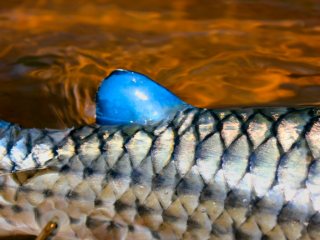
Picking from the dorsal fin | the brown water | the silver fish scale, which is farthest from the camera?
the brown water

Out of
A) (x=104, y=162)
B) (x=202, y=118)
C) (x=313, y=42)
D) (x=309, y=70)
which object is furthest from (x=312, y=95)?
(x=104, y=162)

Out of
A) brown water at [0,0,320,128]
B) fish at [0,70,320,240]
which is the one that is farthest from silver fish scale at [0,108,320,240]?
brown water at [0,0,320,128]

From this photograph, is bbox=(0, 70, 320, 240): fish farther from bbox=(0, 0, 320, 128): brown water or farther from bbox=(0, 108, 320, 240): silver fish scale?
bbox=(0, 0, 320, 128): brown water

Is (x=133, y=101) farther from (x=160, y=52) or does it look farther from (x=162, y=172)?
(x=160, y=52)

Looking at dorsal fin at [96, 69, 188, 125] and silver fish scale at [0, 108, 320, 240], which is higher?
dorsal fin at [96, 69, 188, 125]

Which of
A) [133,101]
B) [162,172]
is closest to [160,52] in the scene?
[133,101]

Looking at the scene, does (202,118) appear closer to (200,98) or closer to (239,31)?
(200,98)

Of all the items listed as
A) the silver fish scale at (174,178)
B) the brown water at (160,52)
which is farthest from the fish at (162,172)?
the brown water at (160,52)

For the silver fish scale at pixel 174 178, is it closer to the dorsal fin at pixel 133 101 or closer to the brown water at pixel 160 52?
the dorsal fin at pixel 133 101
